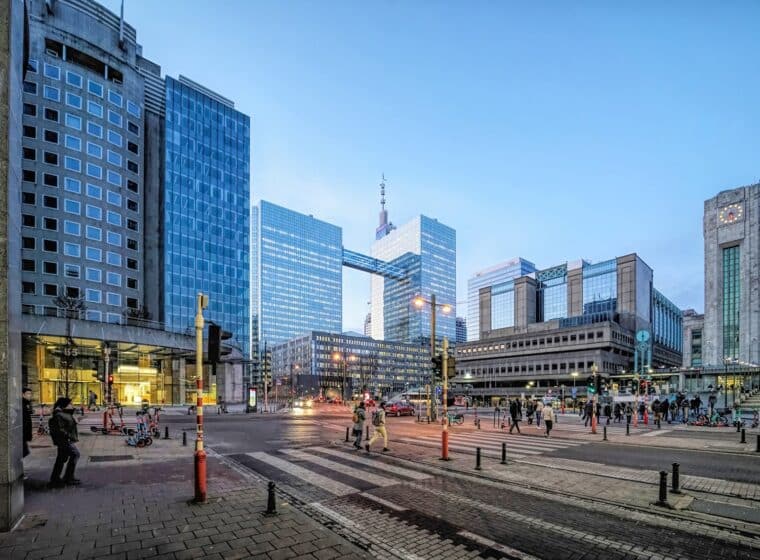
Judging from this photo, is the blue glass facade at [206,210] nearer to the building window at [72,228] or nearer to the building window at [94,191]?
the building window at [94,191]

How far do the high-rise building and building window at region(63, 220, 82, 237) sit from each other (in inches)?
4335

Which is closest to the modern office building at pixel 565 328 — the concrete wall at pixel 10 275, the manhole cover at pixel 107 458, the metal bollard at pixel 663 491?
the manhole cover at pixel 107 458

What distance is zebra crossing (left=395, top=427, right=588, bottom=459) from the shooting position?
1580 cm

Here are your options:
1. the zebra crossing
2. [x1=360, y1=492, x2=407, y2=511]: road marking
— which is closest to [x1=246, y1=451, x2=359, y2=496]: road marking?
[x1=360, y1=492, x2=407, y2=511]: road marking

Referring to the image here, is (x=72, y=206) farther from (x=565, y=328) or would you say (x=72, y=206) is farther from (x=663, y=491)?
(x=565, y=328)

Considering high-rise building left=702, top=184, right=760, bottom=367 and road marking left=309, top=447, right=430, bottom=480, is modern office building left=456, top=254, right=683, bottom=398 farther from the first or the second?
road marking left=309, top=447, right=430, bottom=480

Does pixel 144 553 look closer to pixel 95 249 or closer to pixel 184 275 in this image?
pixel 95 249

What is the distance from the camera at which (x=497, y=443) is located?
722 inches

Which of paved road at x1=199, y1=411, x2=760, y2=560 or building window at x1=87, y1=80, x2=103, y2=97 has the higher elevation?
building window at x1=87, y1=80, x2=103, y2=97

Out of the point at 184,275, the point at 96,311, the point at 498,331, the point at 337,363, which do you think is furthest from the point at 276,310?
the point at 96,311

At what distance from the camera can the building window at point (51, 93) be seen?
184 ft

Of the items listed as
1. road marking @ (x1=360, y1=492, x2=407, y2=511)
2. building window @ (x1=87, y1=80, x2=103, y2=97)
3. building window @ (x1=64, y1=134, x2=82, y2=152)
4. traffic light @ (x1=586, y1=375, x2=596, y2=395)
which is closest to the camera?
road marking @ (x1=360, y1=492, x2=407, y2=511)

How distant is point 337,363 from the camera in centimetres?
16100

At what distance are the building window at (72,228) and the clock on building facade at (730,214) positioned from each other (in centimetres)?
11728
